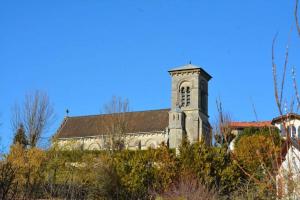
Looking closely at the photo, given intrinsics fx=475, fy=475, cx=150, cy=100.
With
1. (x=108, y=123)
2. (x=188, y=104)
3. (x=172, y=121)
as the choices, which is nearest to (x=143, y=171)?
(x=108, y=123)

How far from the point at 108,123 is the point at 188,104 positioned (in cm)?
1014

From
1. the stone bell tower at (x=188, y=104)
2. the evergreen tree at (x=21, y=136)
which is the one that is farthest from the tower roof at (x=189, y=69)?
the evergreen tree at (x=21, y=136)

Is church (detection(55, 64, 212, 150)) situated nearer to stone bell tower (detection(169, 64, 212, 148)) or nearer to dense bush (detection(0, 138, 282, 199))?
stone bell tower (detection(169, 64, 212, 148))

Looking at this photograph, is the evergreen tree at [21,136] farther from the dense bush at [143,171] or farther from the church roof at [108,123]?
the dense bush at [143,171]

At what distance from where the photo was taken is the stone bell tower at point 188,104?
56.1 meters

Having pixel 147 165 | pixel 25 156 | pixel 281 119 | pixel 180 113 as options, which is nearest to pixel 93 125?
pixel 180 113

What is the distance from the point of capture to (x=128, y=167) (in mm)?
26516

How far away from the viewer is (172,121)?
56438mm

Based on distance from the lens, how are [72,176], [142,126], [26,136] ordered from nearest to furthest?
[72,176] → [26,136] → [142,126]

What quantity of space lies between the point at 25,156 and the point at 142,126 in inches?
1574

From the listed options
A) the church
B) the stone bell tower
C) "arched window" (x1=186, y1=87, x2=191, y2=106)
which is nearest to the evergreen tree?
the church

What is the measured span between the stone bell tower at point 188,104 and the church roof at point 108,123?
281 centimetres

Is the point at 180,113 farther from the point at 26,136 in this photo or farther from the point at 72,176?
the point at 72,176

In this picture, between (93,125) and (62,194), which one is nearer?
(62,194)
